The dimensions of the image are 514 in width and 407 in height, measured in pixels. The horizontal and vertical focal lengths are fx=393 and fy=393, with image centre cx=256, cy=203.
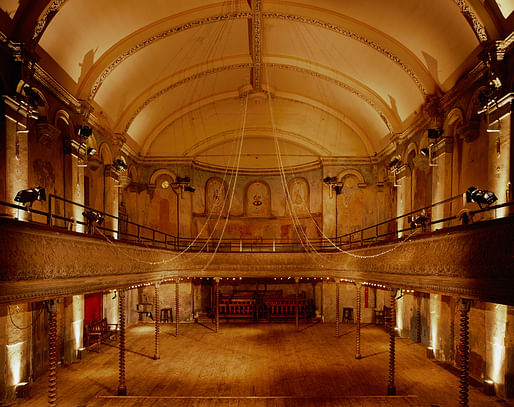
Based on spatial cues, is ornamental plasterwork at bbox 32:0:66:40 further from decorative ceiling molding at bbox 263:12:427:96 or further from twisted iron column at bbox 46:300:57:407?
twisted iron column at bbox 46:300:57:407

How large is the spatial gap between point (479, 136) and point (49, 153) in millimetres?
14622

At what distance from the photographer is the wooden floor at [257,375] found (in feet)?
36.5

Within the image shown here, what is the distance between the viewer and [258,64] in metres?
20.0

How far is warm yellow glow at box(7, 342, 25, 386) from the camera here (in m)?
11.0


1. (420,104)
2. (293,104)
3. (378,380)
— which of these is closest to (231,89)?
(293,104)

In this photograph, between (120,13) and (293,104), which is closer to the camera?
(120,13)

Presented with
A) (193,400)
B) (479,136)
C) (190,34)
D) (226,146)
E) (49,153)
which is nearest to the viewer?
(193,400)

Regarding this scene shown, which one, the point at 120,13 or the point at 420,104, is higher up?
the point at 120,13

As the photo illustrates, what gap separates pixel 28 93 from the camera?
1152 centimetres

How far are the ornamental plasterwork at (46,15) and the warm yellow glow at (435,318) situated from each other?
1663 cm

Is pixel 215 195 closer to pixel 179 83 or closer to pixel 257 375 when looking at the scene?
pixel 179 83

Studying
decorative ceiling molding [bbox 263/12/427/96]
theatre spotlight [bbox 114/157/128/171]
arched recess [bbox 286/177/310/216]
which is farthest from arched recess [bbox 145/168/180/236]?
decorative ceiling molding [bbox 263/12/427/96]

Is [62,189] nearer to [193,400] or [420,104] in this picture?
[193,400]

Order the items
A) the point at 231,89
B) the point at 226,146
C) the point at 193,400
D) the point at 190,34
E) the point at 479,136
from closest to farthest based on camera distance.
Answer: the point at 193,400 < the point at 479,136 < the point at 190,34 < the point at 231,89 < the point at 226,146
